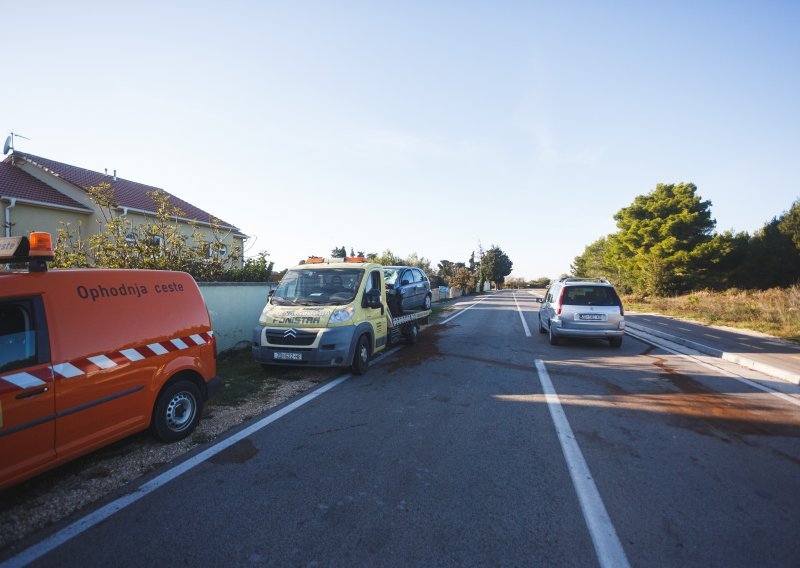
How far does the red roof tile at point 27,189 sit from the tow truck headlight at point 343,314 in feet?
50.6

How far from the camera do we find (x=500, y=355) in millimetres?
8984

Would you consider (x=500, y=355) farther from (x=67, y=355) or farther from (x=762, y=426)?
(x=67, y=355)

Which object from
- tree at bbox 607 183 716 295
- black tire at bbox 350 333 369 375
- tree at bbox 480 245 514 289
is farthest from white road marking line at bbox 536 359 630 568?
tree at bbox 480 245 514 289

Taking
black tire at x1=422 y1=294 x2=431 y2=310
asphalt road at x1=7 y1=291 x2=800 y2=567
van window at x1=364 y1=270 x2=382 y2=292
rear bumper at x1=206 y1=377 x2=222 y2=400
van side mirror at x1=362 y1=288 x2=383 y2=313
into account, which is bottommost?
asphalt road at x1=7 y1=291 x2=800 y2=567

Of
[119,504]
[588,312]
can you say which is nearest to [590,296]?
[588,312]

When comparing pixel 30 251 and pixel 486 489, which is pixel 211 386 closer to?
pixel 30 251

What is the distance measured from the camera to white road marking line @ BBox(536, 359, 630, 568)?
2.43 meters

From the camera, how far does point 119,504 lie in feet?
9.78

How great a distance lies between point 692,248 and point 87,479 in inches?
1508

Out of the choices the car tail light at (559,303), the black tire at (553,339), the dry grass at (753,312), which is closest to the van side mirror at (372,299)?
the car tail light at (559,303)

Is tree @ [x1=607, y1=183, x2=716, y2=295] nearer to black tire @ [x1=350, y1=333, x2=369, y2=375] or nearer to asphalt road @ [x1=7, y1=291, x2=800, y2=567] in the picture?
asphalt road @ [x1=7, y1=291, x2=800, y2=567]

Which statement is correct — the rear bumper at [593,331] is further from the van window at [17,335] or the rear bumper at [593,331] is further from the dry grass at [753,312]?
the van window at [17,335]

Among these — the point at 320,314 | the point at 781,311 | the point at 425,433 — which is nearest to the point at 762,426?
the point at 425,433

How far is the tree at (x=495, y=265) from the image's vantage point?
267ft
